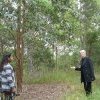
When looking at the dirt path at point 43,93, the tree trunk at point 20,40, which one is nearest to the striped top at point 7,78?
the dirt path at point 43,93

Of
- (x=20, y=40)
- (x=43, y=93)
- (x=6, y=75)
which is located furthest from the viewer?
(x=20, y=40)

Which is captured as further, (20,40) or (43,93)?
(20,40)

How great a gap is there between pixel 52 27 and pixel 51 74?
20.5 feet

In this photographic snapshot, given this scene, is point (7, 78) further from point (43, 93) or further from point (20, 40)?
point (20, 40)

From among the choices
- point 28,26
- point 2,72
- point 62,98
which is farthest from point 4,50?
point 2,72

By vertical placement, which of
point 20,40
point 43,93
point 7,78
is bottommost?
point 43,93

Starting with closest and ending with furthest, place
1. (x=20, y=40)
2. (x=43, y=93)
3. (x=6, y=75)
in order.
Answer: (x=6, y=75)
(x=43, y=93)
(x=20, y=40)

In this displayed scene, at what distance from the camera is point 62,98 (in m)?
13.2

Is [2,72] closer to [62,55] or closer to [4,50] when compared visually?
[4,50]

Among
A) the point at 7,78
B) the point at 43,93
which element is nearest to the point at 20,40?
the point at 43,93

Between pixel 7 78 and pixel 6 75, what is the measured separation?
92 millimetres

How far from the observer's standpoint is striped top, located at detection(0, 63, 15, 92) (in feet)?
34.3

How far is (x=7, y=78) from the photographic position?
10.5m

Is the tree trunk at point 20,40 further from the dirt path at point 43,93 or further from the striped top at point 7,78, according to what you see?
the striped top at point 7,78
